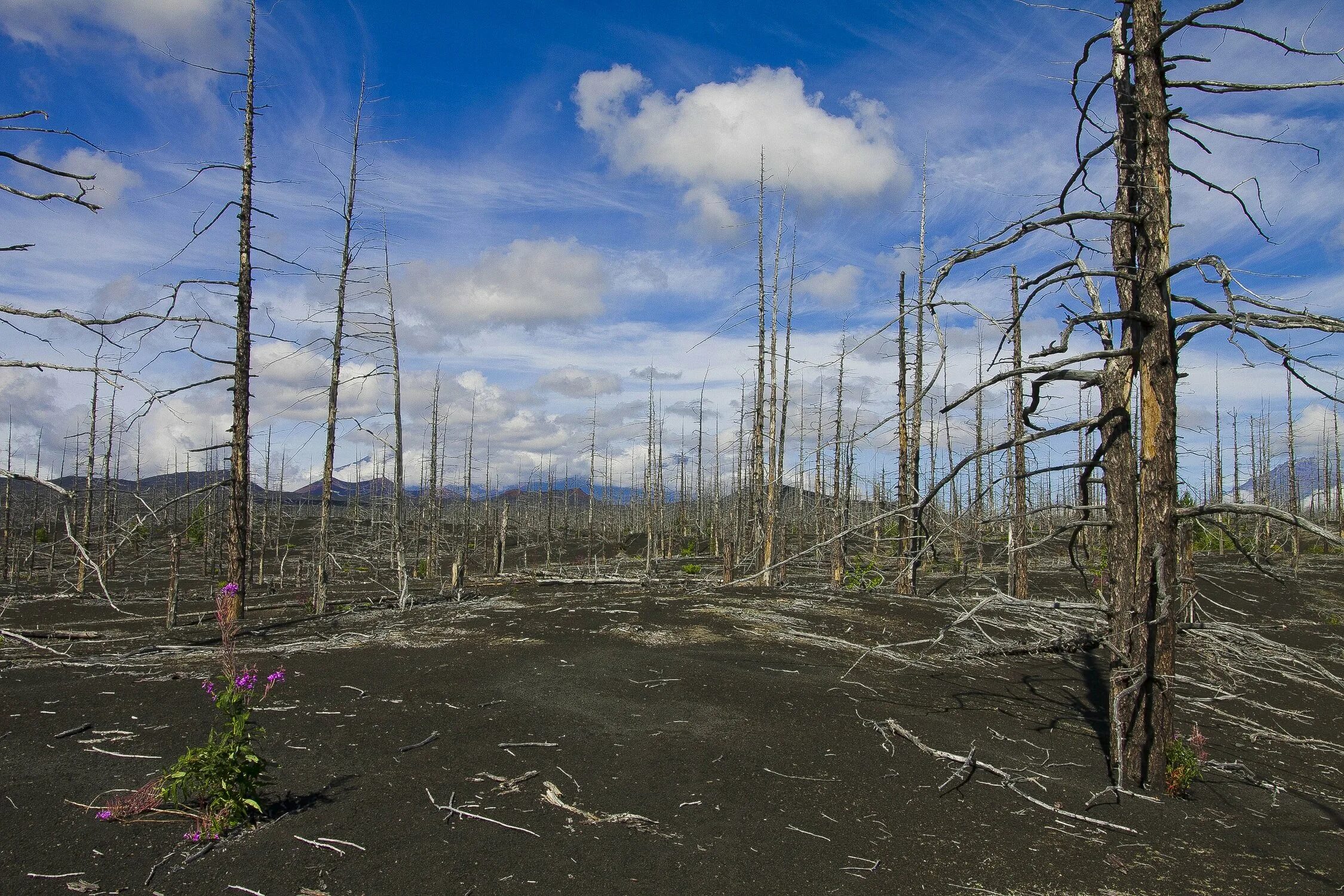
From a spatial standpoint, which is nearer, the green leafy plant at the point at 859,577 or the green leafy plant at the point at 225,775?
the green leafy plant at the point at 225,775

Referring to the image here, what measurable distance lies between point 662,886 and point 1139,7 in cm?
682

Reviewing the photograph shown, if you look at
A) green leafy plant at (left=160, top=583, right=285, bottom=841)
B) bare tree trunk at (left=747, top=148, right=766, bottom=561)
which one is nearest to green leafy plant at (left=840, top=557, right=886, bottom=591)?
bare tree trunk at (left=747, top=148, right=766, bottom=561)

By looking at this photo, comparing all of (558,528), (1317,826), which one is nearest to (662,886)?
(1317,826)

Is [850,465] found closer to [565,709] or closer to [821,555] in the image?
[821,555]

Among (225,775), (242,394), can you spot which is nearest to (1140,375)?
(225,775)

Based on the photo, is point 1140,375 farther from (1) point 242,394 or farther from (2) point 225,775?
(1) point 242,394

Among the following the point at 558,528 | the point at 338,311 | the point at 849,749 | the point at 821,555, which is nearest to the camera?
the point at 849,749

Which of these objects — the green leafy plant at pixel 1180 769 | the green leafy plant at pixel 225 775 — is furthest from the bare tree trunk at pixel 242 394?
the green leafy plant at pixel 1180 769

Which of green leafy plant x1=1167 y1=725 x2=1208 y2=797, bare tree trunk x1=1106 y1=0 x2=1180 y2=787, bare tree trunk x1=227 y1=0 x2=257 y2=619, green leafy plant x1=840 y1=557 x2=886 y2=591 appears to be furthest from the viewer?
green leafy plant x1=840 y1=557 x2=886 y2=591

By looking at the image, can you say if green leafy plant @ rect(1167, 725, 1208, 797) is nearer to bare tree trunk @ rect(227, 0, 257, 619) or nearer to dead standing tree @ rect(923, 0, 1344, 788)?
dead standing tree @ rect(923, 0, 1344, 788)

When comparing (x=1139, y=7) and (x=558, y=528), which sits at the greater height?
(x=1139, y=7)

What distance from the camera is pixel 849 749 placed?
6.46m

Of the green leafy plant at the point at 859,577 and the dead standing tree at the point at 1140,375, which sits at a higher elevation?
the dead standing tree at the point at 1140,375

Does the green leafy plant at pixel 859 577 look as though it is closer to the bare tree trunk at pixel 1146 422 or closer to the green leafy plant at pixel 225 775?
the bare tree trunk at pixel 1146 422
